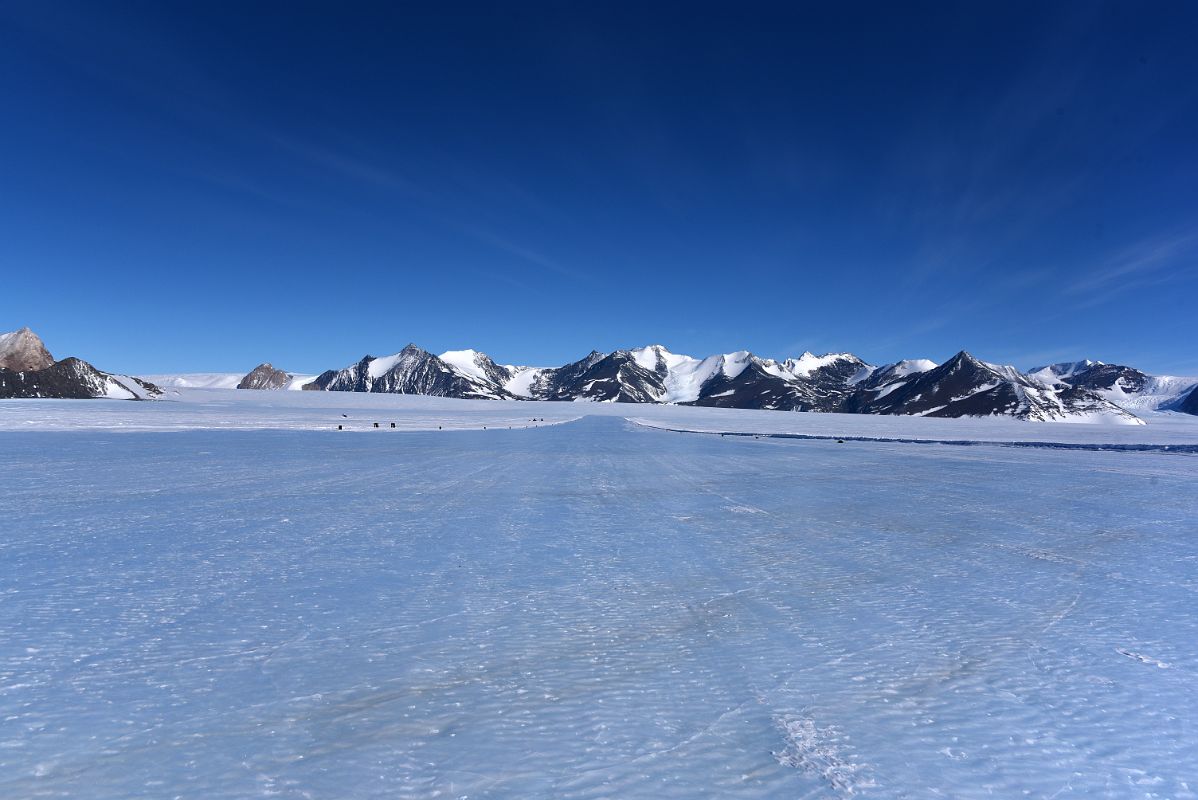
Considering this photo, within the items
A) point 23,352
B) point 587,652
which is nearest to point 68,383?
point 23,352

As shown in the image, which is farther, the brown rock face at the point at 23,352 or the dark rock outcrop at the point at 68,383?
the brown rock face at the point at 23,352

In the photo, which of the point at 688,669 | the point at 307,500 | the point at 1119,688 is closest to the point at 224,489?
the point at 307,500

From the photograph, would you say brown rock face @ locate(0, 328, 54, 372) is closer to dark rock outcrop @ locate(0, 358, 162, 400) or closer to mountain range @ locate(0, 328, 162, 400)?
mountain range @ locate(0, 328, 162, 400)

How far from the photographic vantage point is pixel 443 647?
539cm

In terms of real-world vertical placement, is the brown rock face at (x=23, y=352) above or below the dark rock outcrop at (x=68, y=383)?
above

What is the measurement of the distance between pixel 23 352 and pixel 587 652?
180m

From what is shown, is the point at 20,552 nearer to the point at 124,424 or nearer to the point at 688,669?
the point at 688,669

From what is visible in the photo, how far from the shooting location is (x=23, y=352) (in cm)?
13400

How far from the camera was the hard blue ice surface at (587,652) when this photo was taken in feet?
12.0

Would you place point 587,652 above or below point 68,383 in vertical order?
below

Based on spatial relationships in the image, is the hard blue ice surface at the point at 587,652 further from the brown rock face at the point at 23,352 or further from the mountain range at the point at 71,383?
the brown rock face at the point at 23,352

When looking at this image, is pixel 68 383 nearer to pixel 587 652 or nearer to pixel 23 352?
pixel 23 352

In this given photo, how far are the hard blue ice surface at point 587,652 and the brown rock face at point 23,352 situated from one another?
16430cm

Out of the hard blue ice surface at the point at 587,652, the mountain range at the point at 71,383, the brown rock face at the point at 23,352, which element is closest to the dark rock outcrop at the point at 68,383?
the mountain range at the point at 71,383
